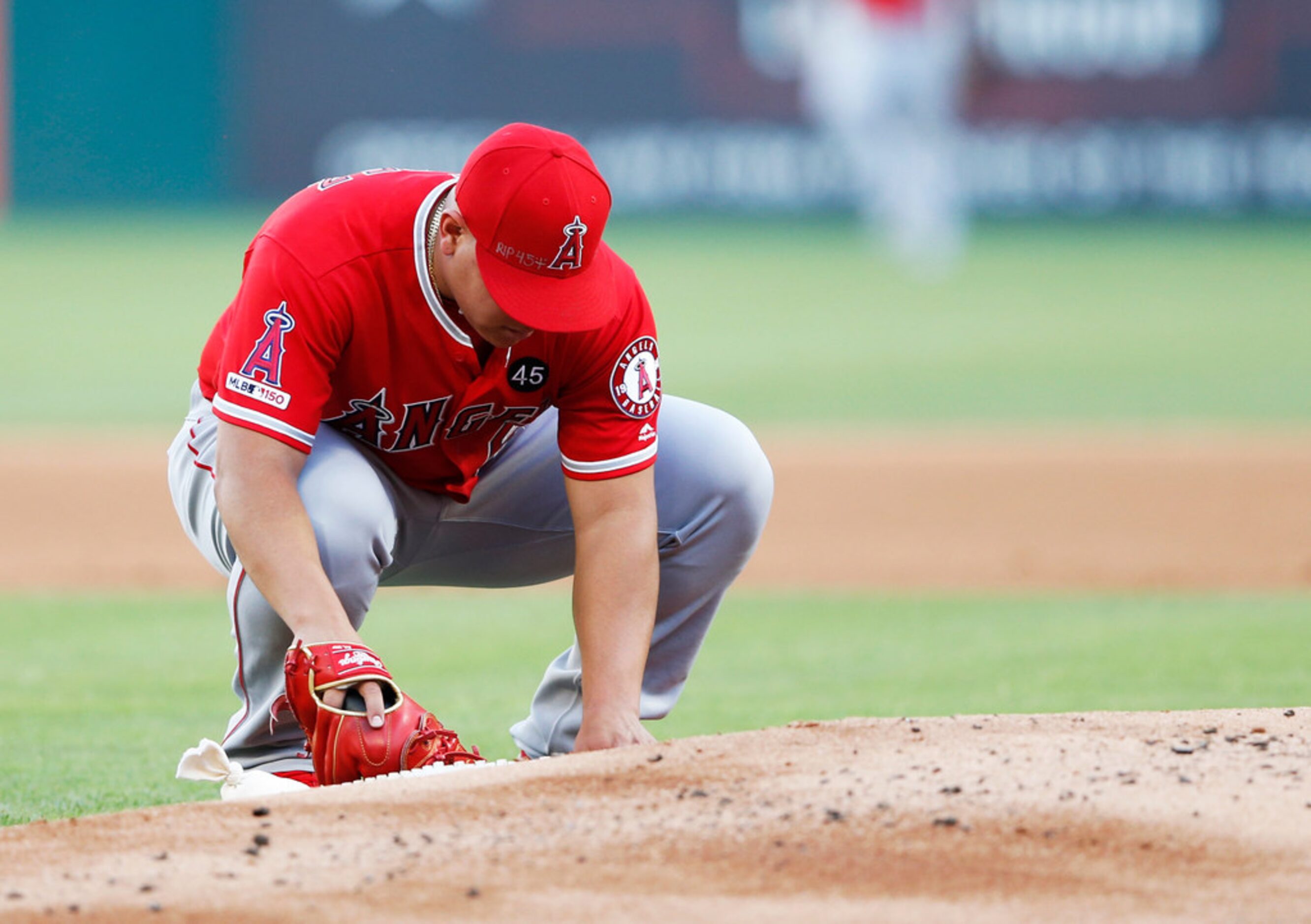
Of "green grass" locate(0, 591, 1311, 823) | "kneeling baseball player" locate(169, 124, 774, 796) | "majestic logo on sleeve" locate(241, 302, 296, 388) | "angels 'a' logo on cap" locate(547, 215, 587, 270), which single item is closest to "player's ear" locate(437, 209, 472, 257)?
"kneeling baseball player" locate(169, 124, 774, 796)

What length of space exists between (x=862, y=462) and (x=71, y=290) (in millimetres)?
8504

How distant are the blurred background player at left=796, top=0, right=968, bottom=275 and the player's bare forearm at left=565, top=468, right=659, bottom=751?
1306 cm

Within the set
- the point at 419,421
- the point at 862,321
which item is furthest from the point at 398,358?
the point at 862,321

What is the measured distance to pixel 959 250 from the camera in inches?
670

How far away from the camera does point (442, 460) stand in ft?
9.54

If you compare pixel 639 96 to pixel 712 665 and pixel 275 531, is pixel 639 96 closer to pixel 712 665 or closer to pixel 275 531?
pixel 712 665

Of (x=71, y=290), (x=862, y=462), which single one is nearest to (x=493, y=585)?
(x=862, y=462)

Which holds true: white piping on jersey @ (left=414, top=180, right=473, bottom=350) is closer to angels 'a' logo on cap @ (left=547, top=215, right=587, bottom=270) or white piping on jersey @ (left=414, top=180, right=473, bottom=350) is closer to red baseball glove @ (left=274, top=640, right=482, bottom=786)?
angels 'a' logo on cap @ (left=547, top=215, right=587, bottom=270)

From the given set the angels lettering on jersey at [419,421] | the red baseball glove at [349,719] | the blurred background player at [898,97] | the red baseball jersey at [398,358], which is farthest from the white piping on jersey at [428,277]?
the blurred background player at [898,97]

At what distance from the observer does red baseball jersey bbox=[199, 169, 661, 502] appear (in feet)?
8.41

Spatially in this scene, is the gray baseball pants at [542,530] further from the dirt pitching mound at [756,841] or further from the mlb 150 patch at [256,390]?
the dirt pitching mound at [756,841]

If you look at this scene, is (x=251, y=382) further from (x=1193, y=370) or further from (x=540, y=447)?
(x=1193, y=370)

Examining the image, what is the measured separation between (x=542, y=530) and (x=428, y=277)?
612mm

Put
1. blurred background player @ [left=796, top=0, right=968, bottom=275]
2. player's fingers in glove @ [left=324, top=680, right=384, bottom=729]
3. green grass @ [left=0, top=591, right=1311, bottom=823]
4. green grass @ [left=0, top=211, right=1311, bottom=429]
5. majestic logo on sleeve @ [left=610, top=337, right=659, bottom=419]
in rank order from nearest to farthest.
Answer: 1. player's fingers in glove @ [left=324, top=680, right=384, bottom=729]
2. majestic logo on sleeve @ [left=610, top=337, right=659, bottom=419]
3. green grass @ [left=0, top=591, right=1311, bottom=823]
4. green grass @ [left=0, top=211, right=1311, bottom=429]
5. blurred background player @ [left=796, top=0, right=968, bottom=275]
